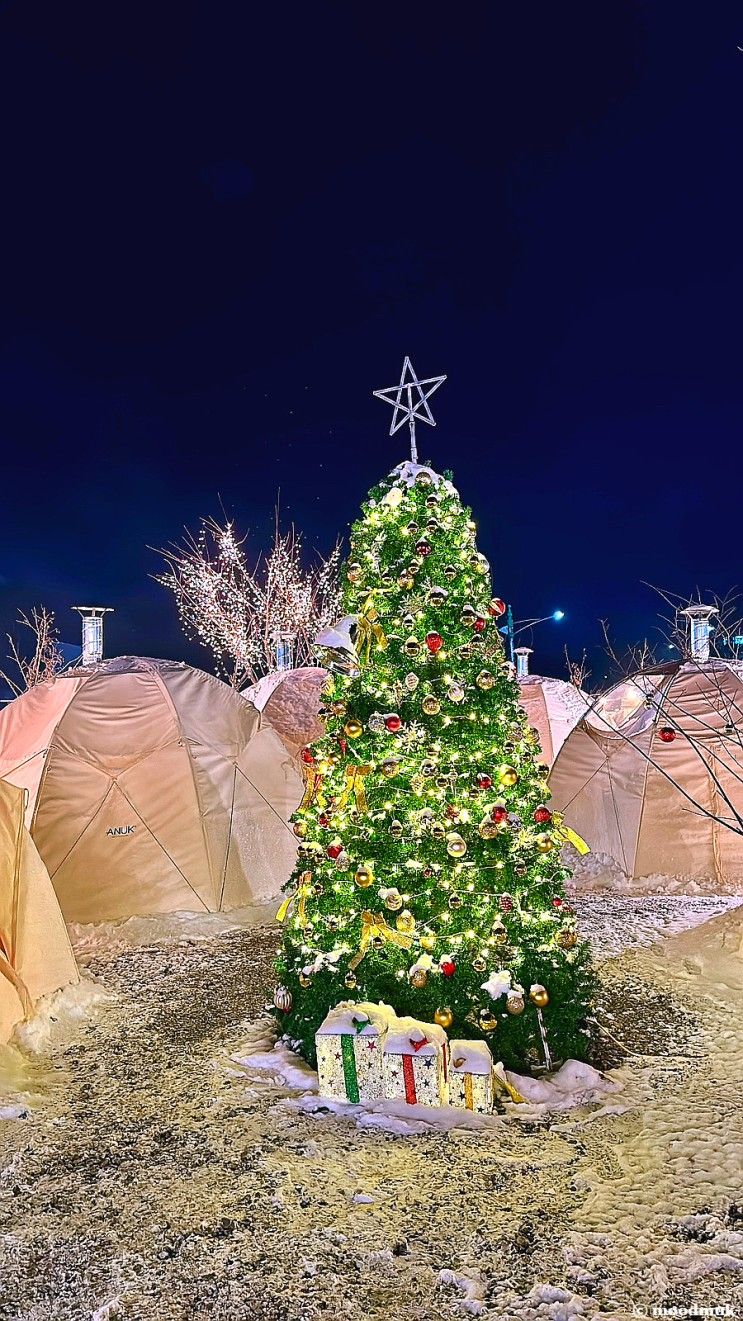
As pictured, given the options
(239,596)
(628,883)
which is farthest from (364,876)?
(239,596)

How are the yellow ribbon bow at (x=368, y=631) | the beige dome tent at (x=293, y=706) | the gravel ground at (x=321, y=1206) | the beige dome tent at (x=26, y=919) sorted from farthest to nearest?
the beige dome tent at (x=293, y=706), the beige dome tent at (x=26, y=919), the yellow ribbon bow at (x=368, y=631), the gravel ground at (x=321, y=1206)

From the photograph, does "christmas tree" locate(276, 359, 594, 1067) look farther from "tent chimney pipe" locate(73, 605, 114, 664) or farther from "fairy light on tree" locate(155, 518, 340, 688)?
"fairy light on tree" locate(155, 518, 340, 688)

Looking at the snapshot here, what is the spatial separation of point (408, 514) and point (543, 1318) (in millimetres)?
4058

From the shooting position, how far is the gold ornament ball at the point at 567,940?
457cm

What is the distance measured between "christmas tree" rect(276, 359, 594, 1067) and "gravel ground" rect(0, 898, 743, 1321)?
63 cm

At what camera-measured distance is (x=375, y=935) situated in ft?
15.3

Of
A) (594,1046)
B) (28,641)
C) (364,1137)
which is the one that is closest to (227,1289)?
(364,1137)

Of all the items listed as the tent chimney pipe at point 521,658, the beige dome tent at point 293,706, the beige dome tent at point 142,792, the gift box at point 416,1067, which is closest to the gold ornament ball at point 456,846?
the gift box at point 416,1067

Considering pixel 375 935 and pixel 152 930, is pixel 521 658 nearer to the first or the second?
pixel 152 930

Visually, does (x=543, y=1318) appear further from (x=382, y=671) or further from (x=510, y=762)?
(x=382, y=671)

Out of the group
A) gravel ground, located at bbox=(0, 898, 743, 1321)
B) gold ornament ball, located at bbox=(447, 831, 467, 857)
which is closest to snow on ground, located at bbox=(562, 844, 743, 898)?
gravel ground, located at bbox=(0, 898, 743, 1321)

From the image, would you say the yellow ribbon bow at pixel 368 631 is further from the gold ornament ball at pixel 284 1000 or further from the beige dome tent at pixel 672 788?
the beige dome tent at pixel 672 788

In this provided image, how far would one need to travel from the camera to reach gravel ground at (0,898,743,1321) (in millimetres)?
2822

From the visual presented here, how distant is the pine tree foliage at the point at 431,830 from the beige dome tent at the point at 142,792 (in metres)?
4.02
